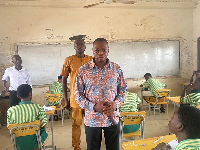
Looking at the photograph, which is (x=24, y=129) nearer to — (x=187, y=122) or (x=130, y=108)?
(x=130, y=108)

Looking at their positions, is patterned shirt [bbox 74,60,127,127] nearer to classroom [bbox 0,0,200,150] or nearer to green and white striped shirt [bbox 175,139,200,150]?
green and white striped shirt [bbox 175,139,200,150]

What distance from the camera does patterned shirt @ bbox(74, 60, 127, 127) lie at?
1610 mm

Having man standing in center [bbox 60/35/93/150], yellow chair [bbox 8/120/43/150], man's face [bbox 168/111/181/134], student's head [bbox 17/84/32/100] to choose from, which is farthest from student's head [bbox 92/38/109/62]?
student's head [bbox 17/84/32/100]

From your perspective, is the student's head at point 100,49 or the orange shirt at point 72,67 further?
the orange shirt at point 72,67

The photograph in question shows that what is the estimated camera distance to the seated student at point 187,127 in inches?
45.1

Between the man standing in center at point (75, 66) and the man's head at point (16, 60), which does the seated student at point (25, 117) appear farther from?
the man's head at point (16, 60)

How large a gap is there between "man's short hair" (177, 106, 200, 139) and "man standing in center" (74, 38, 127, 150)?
0.53 meters

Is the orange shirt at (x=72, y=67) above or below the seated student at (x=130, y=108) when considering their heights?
above

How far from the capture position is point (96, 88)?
1609 mm

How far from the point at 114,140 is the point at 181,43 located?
540 centimetres


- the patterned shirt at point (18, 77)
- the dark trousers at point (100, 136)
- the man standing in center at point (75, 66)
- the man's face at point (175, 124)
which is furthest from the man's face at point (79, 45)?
the patterned shirt at point (18, 77)

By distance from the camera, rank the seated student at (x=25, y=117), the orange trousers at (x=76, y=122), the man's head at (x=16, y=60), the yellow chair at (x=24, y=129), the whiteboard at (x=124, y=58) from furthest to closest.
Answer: the whiteboard at (x=124, y=58) < the man's head at (x=16, y=60) < the orange trousers at (x=76, y=122) < the seated student at (x=25, y=117) < the yellow chair at (x=24, y=129)

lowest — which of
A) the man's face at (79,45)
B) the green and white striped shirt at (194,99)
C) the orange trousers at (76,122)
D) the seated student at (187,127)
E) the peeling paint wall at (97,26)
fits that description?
the orange trousers at (76,122)

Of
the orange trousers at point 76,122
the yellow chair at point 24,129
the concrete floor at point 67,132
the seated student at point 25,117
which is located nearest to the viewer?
the yellow chair at point 24,129
